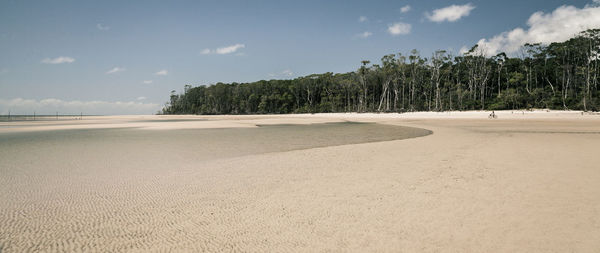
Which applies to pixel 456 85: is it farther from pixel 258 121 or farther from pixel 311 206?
pixel 311 206

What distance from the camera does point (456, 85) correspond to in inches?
2127

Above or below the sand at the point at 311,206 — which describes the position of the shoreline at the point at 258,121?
above

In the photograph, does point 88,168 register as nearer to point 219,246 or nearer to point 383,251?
point 219,246

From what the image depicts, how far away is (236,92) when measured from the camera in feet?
302

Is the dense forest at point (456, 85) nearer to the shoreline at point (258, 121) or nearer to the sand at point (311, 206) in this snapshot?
the shoreline at point (258, 121)

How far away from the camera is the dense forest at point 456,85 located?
41.6 m

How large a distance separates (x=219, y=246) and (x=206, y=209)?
118 cm

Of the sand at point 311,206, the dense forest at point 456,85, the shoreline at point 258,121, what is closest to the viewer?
the sand at point 311,206

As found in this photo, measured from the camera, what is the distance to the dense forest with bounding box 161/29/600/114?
136ft

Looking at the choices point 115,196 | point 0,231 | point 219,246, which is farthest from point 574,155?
point 0,231

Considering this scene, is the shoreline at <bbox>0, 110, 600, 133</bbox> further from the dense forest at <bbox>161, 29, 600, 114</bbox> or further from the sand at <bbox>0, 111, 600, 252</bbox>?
the sand at <bbox>0, 111, 600, 252</bbox>

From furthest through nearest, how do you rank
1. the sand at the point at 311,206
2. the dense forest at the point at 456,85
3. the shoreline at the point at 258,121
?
the dense forest at the point at 456,85, the shoreline at the point at 258,121, the sand at the point at 311,206

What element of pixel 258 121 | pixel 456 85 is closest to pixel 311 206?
pixel 258 121

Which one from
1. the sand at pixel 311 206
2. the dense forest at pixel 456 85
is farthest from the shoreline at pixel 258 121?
the sand at pixel 311 206
